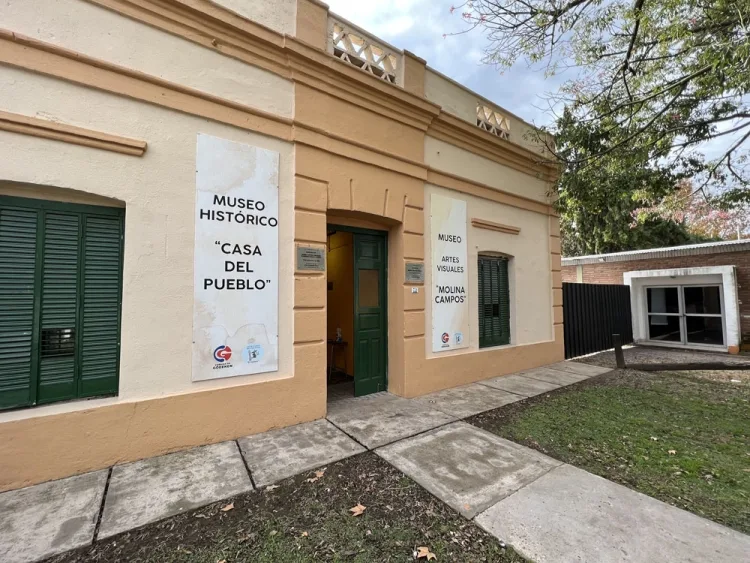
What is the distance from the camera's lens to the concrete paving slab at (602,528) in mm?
2244

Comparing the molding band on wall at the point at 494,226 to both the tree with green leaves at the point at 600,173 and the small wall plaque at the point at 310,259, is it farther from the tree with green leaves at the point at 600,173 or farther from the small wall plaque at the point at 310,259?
the small wall plaque at the point at 310,259

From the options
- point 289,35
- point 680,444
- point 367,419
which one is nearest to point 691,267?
point 680,444

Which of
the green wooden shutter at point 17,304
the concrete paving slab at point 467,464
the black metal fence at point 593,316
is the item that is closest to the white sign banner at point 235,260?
the green wooden shutter at point 17,304

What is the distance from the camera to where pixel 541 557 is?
223 cm

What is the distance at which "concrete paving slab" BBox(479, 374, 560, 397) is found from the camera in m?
5.93

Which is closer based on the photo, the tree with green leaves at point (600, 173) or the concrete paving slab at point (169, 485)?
the concrete paving slab at point (169, 485)

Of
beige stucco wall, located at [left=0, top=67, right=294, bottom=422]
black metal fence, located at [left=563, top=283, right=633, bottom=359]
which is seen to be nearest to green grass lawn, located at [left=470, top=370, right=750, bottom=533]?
black metal fence, located at [left=563, top=283, right=633, bottom=359]

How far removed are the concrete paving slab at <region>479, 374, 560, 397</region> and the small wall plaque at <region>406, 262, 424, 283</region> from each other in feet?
8.08

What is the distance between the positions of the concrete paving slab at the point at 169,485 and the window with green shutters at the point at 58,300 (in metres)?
0.97

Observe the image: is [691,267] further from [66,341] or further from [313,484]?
[66,341]

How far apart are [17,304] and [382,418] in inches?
164

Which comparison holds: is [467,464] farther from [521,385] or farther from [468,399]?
[521,385]

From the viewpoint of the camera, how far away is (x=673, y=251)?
436 inches

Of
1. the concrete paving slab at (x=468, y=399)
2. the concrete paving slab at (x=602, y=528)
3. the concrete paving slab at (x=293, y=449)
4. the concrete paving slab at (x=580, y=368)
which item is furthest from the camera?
the concrete paving slab at (x=580, y=368)
